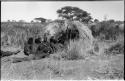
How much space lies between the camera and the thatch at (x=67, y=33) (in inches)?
180

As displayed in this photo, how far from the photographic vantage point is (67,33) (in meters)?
4.77

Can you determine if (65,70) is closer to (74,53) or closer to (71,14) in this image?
(74,53)

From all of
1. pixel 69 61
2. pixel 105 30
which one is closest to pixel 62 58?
pixel 69 61

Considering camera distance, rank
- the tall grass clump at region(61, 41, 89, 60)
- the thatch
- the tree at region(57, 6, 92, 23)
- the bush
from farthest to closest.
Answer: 1. the tree at region(57, 6, 92, 23)
2. the thatch
3. the bush
4. the tall grass clump at region(61, 41, 89, 60)

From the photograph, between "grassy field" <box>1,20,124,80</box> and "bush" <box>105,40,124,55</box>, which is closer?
"grassy field" <box>1,20,124,80</box>

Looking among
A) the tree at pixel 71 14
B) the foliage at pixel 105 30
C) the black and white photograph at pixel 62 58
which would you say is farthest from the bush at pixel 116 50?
the tree at pixel 71 14

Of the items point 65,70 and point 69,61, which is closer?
point 65,70

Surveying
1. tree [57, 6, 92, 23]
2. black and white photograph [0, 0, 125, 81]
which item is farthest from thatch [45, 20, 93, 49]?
tree [57, 6, 92, 23]

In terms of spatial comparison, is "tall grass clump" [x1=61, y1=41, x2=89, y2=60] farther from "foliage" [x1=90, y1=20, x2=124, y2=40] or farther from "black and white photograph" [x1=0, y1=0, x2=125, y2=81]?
"foliage" [x1=90, y1=20, x2=124, y2=40]

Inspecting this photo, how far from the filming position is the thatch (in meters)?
4.58

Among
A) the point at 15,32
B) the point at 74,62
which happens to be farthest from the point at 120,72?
the point at 15,32

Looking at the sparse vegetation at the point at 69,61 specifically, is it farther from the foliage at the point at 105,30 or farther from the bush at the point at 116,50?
the foliage at the point at 105,30

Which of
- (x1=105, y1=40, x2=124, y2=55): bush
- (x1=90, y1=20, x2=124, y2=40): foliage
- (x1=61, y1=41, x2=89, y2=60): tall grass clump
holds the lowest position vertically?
(x1=90, y1=20, x2=124, y2=40): foliage

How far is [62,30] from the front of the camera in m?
4.79
